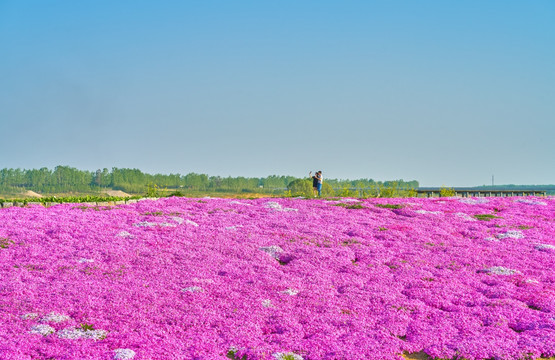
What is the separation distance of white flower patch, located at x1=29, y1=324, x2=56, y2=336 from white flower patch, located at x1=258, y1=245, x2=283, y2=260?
389 inches

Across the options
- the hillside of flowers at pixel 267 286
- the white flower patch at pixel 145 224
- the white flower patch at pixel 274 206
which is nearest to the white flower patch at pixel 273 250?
the hillside of flowers at pixel 267 286

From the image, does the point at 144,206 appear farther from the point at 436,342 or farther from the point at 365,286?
the point at 436,342

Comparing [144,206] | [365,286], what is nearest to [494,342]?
[365,286]

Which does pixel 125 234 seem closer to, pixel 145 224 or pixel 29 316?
pixel 145 224

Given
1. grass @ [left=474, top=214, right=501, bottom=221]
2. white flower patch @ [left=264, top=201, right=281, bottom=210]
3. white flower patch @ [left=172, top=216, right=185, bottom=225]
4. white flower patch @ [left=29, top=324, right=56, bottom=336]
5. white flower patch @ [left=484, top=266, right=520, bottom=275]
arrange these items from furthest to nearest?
white flower patch @ [left=264, top=201, right=281, bottom=210] < grass @ [left=474, top=214, right=501, bottom=221] < white flower patch @ [left=172, top=216, right=185, bottom=225] < white flower patch @ [left=484, top=266, right=520, bottom=275] < white flower patch @ [left=29, top=324, right=56, bottom=336]

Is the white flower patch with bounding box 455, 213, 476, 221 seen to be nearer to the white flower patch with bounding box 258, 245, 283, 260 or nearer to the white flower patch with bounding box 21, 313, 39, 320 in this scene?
the white flower patch with bounding box 258, 245, 283, 260

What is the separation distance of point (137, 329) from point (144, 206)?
19204mm

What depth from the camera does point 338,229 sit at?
27.3 meters

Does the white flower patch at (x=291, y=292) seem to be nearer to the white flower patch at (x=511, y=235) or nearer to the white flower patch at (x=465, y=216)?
the white flower patch at (x=511, y=235)

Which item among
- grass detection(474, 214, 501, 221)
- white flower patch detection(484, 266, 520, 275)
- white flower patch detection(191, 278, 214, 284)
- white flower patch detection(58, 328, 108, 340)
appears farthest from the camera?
grass detection(474, 214, 501, 221)

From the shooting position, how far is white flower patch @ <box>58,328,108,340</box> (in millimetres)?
Result: 13273

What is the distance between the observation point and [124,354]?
39.8ft

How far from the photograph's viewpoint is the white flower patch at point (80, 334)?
43.5 feet

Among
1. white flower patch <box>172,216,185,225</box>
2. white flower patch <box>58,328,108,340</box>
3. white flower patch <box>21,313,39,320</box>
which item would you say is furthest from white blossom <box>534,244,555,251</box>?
white flower patch <box>21,313,39,320</box>
